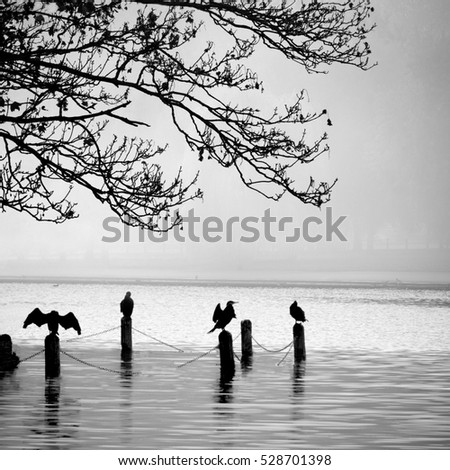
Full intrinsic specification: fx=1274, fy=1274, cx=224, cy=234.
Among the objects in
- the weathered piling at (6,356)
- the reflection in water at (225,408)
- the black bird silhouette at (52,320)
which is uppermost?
the black bird silhouette at (52,320)

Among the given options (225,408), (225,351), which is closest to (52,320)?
(225,351)

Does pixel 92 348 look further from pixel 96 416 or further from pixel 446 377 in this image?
pixel 96 416

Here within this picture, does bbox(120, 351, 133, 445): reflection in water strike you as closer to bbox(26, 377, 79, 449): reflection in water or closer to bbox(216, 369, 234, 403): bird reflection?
bbox(26, 377, 79, 449): reflection in water

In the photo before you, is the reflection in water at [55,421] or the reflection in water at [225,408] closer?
the reflection in water at [55,421]

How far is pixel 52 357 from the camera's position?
3041 centimetres

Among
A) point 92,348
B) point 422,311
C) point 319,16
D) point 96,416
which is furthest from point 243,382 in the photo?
point 422,311

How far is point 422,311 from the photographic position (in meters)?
91.0

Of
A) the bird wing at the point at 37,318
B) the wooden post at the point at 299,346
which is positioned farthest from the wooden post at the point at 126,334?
the bird wing at the point at 37,318

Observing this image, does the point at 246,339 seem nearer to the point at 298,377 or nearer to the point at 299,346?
the point at 299,346

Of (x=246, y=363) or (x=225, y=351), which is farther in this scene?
(x=246, y=363)

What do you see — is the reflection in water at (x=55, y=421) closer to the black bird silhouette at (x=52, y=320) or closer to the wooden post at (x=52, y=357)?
the wooden post at (x=52, y=357)

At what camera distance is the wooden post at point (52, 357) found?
98.9 ft

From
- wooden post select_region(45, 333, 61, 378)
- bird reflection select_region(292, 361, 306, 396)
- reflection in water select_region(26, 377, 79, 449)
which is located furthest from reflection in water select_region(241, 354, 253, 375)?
reflection in water select_region(26, 377, 79, 449)
